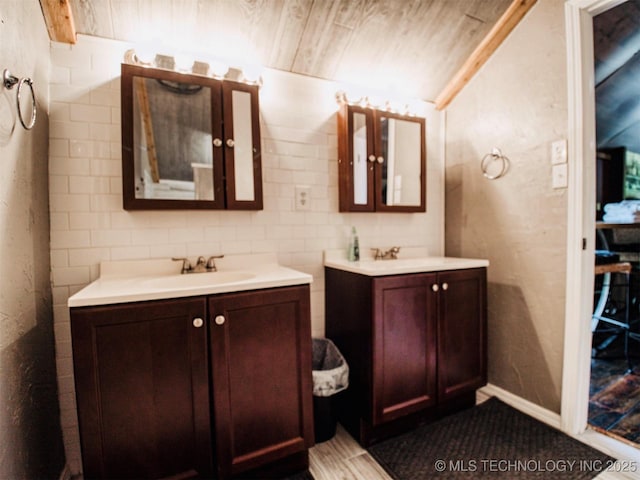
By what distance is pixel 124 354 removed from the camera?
1.08m

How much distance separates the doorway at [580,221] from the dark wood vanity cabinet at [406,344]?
0.40 meters

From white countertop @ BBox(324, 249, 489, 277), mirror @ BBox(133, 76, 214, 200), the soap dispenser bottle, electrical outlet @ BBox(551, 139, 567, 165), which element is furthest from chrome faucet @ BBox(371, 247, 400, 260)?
mirror @ BBox(133, 76, 214, 200)

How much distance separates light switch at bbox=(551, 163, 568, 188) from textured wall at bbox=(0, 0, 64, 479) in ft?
7.54

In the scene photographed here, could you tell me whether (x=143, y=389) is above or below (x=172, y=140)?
below

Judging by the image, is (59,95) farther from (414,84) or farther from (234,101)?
(414,84)

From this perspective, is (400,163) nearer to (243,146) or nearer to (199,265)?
(243,146)

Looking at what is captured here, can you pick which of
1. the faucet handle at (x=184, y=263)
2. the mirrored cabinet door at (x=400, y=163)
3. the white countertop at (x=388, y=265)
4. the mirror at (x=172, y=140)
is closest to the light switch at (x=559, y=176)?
the white countertop at (x=388, y=265)

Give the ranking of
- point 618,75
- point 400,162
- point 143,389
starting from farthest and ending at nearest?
point 618,75
point 400,162
point 143,389

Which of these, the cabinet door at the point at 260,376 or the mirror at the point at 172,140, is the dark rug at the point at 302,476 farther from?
the mirror at the point at 172,140

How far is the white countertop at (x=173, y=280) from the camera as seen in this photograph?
1083 mm

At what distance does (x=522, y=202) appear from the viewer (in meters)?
1.84

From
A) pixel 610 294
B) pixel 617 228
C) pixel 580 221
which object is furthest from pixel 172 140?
pixel 610 294

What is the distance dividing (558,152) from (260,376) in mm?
1829

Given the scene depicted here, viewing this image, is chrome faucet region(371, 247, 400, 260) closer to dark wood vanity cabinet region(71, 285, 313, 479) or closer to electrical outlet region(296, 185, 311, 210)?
electrical outlet region(296, 185, 311, 210)
